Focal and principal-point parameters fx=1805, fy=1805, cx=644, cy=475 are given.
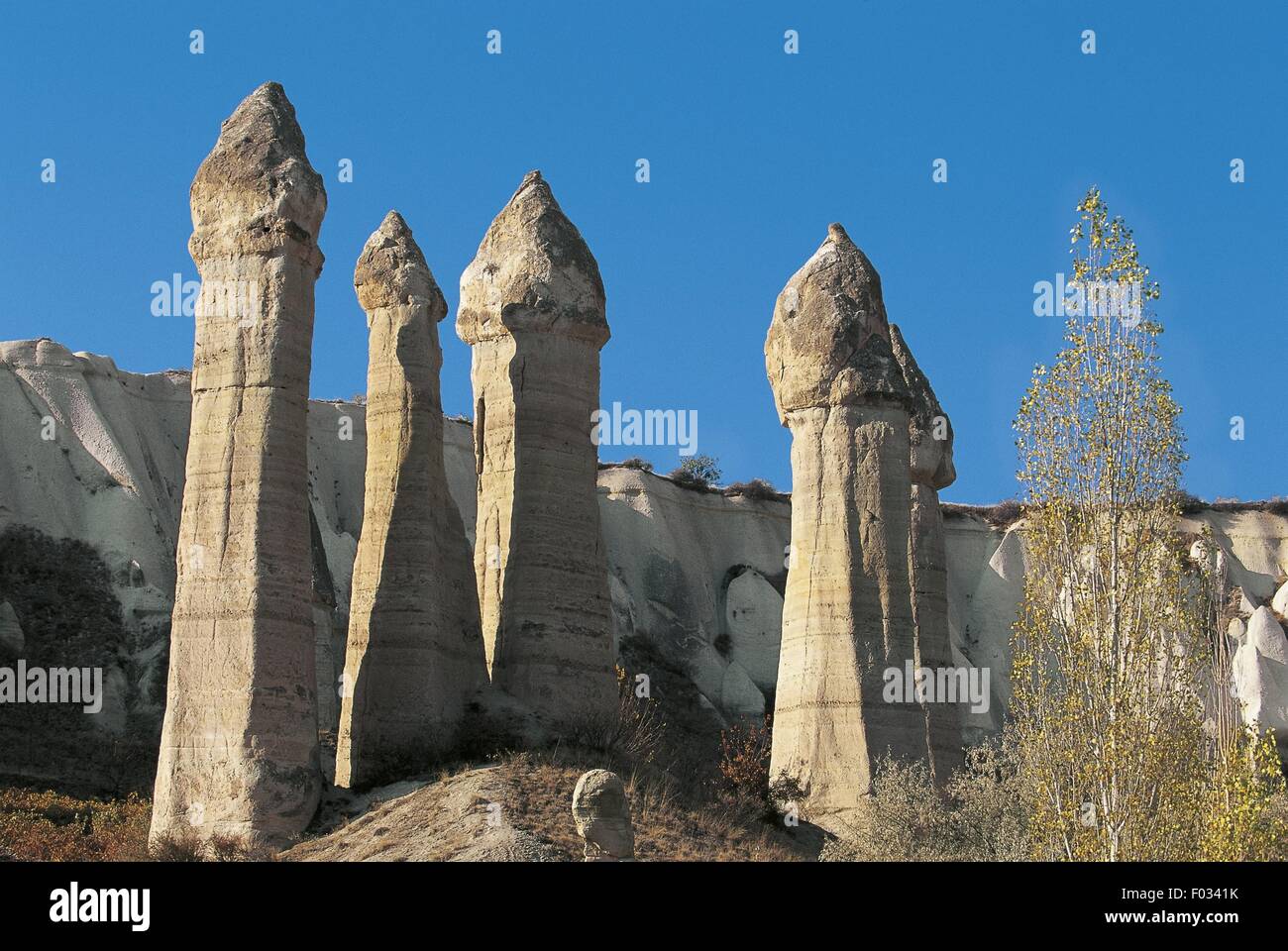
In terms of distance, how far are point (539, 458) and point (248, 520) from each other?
16.2 feet

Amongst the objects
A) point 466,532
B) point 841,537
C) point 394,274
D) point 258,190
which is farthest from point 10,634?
point 841,537

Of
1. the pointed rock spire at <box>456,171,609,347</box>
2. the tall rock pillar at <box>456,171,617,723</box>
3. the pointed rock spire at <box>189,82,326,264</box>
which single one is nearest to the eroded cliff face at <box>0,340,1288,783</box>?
the pointed rock spire at <box>456,171,609,347</box>

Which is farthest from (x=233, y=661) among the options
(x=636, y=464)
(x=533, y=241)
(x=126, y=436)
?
(x=636, y=464)

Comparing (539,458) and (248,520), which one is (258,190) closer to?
(248,520)

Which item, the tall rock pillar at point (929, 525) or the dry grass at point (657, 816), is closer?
the dry grass at point (657, 816)

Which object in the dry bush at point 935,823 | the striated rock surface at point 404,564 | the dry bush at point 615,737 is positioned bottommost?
the dry bush at point 935,823

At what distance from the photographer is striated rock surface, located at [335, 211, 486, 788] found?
24.0 metres

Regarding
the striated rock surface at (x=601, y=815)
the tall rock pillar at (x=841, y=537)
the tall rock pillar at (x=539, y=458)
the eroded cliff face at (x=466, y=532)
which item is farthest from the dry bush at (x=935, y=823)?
the eroded cliff face at (x=466, y=532)

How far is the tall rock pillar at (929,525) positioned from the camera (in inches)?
1207

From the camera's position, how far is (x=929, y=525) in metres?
32.4

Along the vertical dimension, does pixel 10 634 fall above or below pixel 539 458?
below

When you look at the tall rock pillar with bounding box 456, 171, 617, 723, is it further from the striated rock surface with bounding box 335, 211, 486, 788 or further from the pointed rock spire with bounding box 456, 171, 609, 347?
the striated rock surface with bounding box 335, 211, 486, 788

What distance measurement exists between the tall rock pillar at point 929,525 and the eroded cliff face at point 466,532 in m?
11.2

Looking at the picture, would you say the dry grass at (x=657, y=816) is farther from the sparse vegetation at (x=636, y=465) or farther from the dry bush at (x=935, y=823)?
the sparse vegetation at (x=636, y=465)
